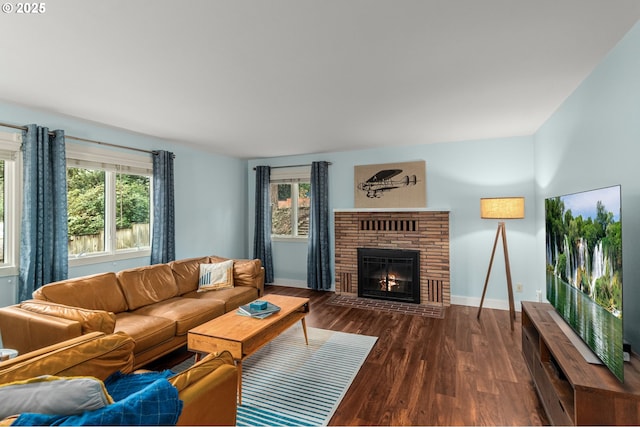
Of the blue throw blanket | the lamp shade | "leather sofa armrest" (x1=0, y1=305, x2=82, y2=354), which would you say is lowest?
"leather sofa armrest" (x1=0, y1=305, x2=82, y2=354)

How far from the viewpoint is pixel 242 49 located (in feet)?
6.54

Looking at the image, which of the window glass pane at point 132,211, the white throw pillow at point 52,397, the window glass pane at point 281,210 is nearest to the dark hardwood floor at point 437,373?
the white throw pillow at point 52,397

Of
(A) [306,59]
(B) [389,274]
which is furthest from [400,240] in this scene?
(A) [306,59]

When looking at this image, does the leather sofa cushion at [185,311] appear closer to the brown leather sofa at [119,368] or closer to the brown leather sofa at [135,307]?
the brown leather sofa at [135,307]

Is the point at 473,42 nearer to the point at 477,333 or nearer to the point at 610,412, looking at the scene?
the point at 610,412

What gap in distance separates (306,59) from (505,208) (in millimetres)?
2942

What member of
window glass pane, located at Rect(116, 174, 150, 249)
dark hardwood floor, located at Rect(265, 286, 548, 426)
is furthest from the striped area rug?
window glass pane, located at Rect(116, 174, 150, 249)

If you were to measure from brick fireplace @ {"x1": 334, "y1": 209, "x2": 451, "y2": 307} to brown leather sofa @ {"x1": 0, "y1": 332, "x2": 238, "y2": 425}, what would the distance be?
364cm

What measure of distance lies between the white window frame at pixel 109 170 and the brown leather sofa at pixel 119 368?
2447 millimetres

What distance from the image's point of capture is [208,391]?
4.11 ft

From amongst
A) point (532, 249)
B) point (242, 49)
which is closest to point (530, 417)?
point (532, 249)

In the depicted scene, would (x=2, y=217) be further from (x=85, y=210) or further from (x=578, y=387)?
(x=578, y=387)

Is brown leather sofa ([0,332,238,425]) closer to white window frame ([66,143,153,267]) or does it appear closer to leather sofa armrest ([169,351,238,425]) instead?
leather sofa armrest ([169,351,238,425])

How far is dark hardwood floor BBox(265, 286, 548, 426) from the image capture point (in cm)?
207
